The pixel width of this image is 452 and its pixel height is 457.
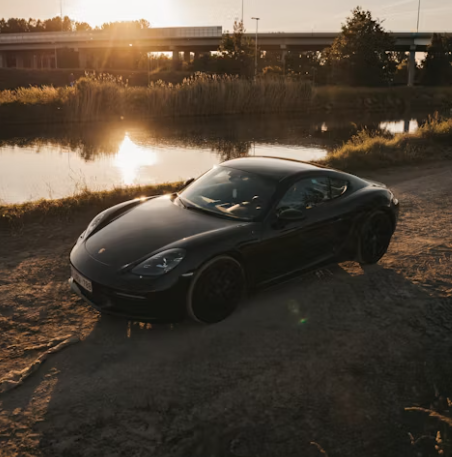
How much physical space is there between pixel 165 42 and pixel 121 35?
8517mm

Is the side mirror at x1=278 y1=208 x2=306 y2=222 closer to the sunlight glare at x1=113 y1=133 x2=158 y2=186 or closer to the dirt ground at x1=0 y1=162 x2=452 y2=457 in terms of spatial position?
the dirt ground at x1=0 y1=162 x2=452 y2=457

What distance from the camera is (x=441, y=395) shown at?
4.02m

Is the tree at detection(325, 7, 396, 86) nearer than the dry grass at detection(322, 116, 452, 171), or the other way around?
the dry grass at detection(322, 116, 452, 171)

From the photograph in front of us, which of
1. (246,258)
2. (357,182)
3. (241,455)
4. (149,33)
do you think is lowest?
(241,455)

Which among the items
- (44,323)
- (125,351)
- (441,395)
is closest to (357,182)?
(441,395)

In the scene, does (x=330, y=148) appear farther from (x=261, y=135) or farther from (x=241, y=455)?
(x=241, y=455)

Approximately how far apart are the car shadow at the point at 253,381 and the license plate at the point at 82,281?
427 mm

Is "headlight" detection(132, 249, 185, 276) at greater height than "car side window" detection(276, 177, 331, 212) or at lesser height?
lesser

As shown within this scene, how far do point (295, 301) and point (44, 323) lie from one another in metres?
2.56

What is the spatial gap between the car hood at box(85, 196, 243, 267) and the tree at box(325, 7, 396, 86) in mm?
55067

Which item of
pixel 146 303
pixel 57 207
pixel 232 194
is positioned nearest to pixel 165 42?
pixel 57 207

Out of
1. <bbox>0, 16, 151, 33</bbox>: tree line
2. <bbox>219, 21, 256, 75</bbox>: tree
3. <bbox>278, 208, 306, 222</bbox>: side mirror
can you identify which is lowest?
<bbox>278, 208, 306, 222</bbox>: side mirror

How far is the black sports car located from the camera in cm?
474

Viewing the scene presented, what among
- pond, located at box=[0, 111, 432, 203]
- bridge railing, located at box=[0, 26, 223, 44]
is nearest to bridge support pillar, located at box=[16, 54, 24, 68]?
bridge railing, located at box=[0, 26, 223, 44]
